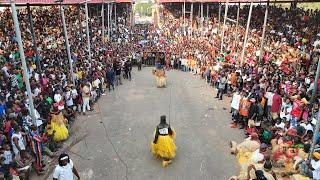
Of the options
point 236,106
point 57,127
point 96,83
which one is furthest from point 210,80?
point 57,127

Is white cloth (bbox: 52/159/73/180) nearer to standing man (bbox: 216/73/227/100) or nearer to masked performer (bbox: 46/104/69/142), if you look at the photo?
masked performer (bbox: 46/104/69/142)

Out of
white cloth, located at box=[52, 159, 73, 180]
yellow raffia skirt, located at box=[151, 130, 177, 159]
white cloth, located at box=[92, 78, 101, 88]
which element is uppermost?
white cloth, located at box=[52, 159, 73, 180]

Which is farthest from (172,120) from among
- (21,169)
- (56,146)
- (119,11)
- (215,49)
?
(119,11)

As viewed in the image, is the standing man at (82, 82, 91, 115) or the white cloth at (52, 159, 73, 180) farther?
the standing man at (82, 82, 91, 115)

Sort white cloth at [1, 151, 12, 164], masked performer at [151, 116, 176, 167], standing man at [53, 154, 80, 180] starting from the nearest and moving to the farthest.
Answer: standing man at [53, 154, 80, 180] < white cloth at [1, 151, 12, 164] < masked performer at [151, 116, 176, 167]

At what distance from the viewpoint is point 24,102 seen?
37.7 ft

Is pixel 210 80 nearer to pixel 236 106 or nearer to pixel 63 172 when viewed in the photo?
pixel 236 106

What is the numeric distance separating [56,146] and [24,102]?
1760mm

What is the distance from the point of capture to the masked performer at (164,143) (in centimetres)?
1012

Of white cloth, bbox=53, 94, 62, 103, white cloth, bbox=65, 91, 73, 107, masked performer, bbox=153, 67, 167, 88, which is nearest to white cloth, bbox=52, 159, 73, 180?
white cloth, bbox=53, 94, 62, 103

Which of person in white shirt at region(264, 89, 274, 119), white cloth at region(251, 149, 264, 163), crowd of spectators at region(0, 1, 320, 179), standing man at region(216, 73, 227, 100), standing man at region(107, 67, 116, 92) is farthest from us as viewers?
standing man at region(107, 67, 116, 92)

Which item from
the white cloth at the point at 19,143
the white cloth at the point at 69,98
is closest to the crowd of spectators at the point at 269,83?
the white cloth at the point at 19,143

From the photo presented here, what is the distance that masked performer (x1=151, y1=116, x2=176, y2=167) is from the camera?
1012 centimetres

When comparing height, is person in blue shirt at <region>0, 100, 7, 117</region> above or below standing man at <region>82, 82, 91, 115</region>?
above
